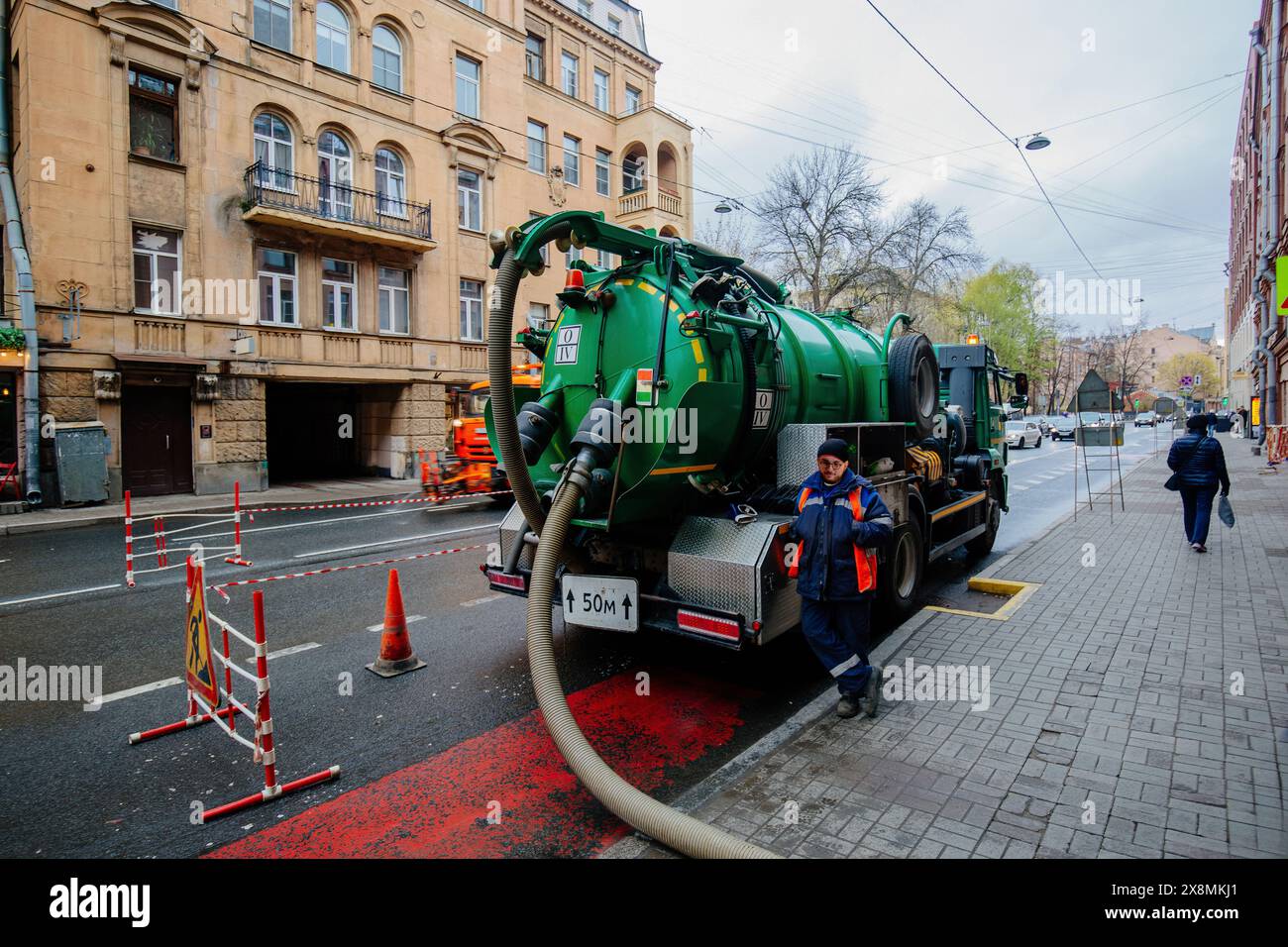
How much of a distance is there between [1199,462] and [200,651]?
11371 mm

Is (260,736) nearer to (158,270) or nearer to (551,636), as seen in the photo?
(551,636)

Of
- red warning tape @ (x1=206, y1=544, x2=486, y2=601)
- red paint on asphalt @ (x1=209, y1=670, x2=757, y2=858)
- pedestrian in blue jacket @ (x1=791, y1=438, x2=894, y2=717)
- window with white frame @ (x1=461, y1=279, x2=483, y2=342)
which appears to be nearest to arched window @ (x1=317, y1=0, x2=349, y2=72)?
window with white frame @ (x1=461, y1=279, x2=483, y2=342)

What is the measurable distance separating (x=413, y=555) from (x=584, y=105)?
2434 cm

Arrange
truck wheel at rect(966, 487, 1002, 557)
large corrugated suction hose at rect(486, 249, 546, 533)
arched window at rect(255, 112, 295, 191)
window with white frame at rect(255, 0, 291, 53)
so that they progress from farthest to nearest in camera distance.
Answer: window with white frame at rect(255, 0, 291, 53)
arched window at rect(255, 112, 295, 191)
truck wheel at rect(966, 487, 1002, 557)
large corrugated suction hose at rect(486, 249, 546, 533)

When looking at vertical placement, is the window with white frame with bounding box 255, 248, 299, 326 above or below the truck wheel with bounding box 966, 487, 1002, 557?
above

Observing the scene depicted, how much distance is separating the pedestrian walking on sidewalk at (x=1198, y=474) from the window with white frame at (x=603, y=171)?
957 inches

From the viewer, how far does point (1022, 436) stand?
1362 inches

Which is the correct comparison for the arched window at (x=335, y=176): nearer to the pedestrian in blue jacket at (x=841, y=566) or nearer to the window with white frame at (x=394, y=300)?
the window with white frame at (x=394, y=300)

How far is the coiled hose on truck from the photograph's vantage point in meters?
3.09

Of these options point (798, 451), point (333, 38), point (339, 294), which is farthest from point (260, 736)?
point (333, 38)

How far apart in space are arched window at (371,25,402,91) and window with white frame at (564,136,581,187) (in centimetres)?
719

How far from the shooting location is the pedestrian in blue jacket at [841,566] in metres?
4.27

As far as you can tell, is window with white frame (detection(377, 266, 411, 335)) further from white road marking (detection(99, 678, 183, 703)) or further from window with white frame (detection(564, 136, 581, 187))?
white road marking (detection(99, 678, 183, 703))

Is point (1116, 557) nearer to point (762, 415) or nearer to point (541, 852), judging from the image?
point (762, 415)
